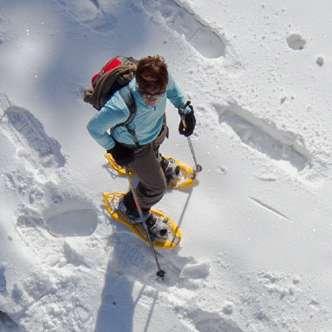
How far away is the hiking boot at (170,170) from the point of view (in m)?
5.35

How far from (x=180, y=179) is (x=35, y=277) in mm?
1455

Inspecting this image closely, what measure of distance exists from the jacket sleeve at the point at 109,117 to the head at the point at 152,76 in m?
0.21

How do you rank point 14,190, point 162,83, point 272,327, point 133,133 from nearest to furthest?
point 162,83
point 133,133
point 272,327
point 14,190

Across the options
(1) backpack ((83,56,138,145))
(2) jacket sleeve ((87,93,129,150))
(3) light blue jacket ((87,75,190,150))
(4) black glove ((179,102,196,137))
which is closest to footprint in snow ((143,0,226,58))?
(4) black glove ((179,102,196,137))

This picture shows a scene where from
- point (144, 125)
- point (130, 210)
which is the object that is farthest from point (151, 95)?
point (130, 210)

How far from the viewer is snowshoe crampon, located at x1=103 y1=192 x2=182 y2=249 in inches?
204

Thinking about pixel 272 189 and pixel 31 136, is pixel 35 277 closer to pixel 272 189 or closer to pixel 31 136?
pixel 31 136

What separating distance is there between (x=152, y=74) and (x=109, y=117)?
0.46 metres

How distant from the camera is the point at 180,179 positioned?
5.45 metres

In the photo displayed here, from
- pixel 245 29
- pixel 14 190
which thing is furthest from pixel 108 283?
pixel 245 29

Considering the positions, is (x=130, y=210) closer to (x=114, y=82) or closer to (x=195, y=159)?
(x=195, y=159)

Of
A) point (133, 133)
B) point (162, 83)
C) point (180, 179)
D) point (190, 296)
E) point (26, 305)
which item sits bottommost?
point (26, 305)

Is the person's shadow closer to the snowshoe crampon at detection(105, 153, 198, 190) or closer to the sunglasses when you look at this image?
the snowshoe crampon at detection(105, 153, 198, 190)

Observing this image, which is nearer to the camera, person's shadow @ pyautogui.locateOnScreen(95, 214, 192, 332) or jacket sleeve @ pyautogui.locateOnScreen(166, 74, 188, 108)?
jacket sleeve @ pyautogui.locateOnScreen(166, 74, 188, 108)
